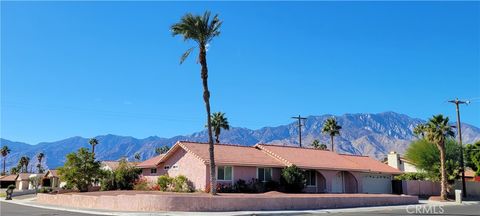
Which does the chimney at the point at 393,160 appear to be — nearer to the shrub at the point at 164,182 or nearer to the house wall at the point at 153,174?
the house wall at the point at 153,174

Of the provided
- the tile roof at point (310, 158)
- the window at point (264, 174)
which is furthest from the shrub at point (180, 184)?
the tile roof at point (310, 158)

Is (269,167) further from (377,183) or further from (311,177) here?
(377,183)

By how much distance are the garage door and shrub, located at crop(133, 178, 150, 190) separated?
22216 mm

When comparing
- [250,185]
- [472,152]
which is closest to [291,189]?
[250,185]

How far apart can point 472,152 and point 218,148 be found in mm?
40726

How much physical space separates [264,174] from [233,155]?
10.6 ft

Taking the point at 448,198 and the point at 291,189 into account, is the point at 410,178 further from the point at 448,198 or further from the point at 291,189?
the point at 291,189

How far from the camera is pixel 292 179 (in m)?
42.4

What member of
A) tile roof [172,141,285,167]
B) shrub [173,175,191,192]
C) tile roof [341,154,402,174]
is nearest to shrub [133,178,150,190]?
shrub [173,175,191,192]

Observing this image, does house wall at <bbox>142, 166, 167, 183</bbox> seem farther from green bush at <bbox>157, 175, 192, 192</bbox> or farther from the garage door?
the garage door

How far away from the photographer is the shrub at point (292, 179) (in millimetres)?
42469

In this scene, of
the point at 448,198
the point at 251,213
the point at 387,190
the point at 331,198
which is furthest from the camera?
the point at 387,190

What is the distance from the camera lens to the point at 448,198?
4900cm

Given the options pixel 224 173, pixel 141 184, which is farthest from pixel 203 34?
pixel 141 184
